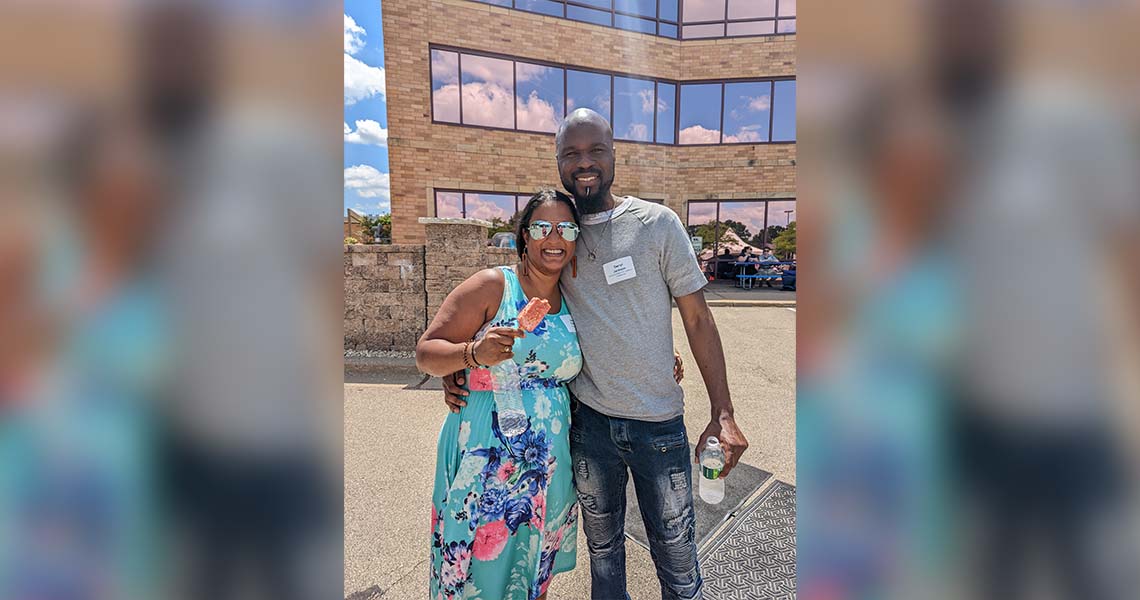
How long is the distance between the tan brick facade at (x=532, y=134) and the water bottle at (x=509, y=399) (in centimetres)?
1241

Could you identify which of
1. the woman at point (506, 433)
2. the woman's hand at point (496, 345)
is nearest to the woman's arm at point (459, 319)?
the woman at point (506, 433)

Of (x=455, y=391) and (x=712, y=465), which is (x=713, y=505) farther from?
(x=455, y=391)

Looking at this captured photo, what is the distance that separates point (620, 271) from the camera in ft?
6.28

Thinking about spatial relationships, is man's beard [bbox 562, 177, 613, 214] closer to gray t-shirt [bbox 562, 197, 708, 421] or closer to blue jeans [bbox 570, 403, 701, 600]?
gray t-shirt [bbox 562, 197, 708, 421]

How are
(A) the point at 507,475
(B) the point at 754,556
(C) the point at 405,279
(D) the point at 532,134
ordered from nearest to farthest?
(A) the point at 507,475
(B) the point at 754,556
(C) the point at 405,279
(D) the point at 532,134

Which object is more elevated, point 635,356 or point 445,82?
point 445,82

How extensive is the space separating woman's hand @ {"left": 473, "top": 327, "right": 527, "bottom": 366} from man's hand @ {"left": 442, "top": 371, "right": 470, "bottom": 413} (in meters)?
0.21

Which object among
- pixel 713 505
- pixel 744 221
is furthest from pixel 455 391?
pixel 744 221

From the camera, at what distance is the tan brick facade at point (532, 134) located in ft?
43.6

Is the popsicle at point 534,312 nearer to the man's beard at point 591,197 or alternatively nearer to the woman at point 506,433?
the woman at point 506,433

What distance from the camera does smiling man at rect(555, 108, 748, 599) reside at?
1905 millimetres

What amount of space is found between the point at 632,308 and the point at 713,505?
2.00 metres
